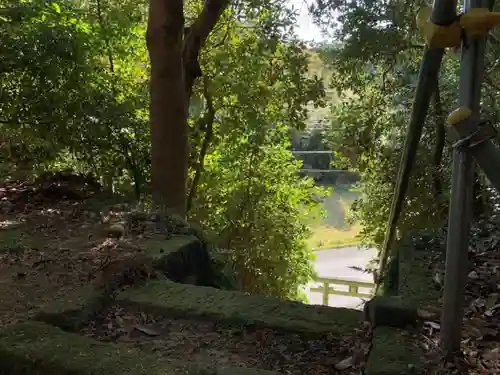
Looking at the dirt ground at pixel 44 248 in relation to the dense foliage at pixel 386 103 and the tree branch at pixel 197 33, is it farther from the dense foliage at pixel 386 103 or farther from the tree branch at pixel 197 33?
the dense foliage at pixel 386 103

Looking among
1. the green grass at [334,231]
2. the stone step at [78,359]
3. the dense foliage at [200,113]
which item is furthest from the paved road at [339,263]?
the stone step at [78,359]

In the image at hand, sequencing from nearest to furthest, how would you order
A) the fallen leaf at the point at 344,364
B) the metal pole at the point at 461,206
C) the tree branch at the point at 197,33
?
the metal pole at the point at 461,206 → the fallen leaf at the point at 344,364 → the tree branch at the point at 197,33

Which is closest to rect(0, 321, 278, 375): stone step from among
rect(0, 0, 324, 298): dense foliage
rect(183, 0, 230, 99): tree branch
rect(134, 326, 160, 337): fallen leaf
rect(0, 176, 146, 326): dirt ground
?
rect(134, 326, 160, 337): fallen leaf

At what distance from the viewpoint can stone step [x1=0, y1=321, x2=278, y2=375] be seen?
215 cm

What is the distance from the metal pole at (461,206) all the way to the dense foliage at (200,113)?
167 inches

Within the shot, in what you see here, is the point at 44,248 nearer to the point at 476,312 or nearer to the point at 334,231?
the point at 476,312

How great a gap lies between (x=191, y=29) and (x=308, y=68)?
293 centimetres

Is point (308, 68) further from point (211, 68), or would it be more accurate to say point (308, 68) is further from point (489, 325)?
point (489, 325)

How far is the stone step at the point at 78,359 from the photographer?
215 cm

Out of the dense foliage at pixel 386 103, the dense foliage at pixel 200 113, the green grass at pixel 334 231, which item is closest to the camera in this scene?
the dense foliage at pixel 200 113

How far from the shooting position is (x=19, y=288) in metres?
3.14

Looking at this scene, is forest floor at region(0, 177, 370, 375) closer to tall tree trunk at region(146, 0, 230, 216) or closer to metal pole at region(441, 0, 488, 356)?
metal pole at region(441, 0, 488, 356)

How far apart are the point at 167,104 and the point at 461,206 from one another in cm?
431

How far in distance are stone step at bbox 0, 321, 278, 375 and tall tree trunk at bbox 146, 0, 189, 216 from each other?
3.22 m
